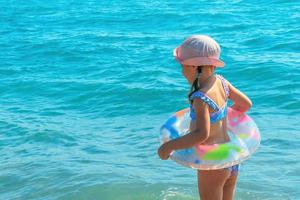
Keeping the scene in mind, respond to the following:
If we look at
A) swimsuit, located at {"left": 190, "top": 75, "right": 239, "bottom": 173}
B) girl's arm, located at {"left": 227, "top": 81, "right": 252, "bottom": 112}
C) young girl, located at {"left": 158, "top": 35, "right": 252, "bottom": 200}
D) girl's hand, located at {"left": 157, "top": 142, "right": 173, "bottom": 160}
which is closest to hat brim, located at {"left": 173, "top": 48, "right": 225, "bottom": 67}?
young girl, located at {"left": 158, "top": 35, "right": 252, "bottom": 200}

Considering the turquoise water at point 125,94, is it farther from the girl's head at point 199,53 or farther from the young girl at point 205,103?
the girl's head at point 199,53

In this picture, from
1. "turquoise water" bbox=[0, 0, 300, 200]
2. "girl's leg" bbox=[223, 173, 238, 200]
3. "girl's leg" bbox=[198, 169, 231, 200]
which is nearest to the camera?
"girl's leg" bbox=[198, 169, 231, 200]

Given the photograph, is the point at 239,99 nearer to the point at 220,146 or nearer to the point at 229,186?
the point at 220,146

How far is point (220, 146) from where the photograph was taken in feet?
12.6

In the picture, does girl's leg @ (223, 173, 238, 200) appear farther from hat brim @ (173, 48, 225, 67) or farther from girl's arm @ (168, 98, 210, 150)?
hat brim @ (173, 48, 225, 67)

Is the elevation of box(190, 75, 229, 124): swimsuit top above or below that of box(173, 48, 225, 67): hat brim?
below

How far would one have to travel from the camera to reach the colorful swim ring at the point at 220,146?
379cm

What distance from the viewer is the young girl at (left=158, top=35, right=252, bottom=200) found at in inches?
142

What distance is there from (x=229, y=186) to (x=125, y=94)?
578 cm

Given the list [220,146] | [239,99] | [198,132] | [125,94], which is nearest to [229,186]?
[220,146]

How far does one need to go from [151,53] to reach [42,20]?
247 inches

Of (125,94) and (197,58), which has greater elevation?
(197,58)

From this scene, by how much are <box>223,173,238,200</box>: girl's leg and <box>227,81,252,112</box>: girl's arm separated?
1.41ft

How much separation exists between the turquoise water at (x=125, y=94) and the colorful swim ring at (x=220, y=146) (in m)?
1.50
